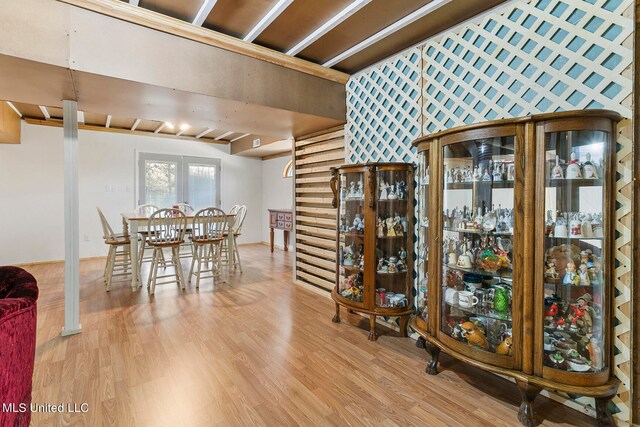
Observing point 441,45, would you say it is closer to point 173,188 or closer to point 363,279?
point 363,279

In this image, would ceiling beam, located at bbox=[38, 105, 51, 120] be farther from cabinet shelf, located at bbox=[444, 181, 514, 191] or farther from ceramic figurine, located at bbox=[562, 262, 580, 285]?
ceramic figurine, located at bbox=[562, 262, 580, 285]

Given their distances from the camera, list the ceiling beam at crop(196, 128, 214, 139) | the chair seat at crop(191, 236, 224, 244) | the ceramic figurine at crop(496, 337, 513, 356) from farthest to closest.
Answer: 1. the ceiling beam at crop(196, 128, 214, 139)
2. the chair seat at crop(191, 236, 224, 244)
3. the ceramic figurine at crop(496, 337, 513, 356)

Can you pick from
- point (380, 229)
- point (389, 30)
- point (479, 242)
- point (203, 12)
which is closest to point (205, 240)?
point (380, 229)

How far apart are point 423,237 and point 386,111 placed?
123 centimetres

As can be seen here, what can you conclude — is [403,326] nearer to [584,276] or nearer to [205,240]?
[584,276]

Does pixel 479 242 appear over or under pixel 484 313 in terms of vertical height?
over

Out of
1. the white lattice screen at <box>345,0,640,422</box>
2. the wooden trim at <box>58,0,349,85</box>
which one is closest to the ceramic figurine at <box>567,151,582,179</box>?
the white lattice screen at <box>345,0,640,422</box>

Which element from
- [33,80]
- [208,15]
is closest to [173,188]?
[33,80]

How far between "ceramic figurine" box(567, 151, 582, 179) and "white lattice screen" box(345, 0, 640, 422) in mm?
201

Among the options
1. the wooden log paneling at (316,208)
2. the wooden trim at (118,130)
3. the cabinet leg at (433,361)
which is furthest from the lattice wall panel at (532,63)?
the wooden trim at (118,130)

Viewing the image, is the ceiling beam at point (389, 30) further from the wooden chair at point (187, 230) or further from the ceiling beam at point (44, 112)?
the ceiling beam at point (44, 112)

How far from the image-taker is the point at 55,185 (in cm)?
521

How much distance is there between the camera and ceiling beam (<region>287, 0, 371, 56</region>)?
2111 millimetres

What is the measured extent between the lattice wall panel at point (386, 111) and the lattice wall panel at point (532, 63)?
0.52 feet
